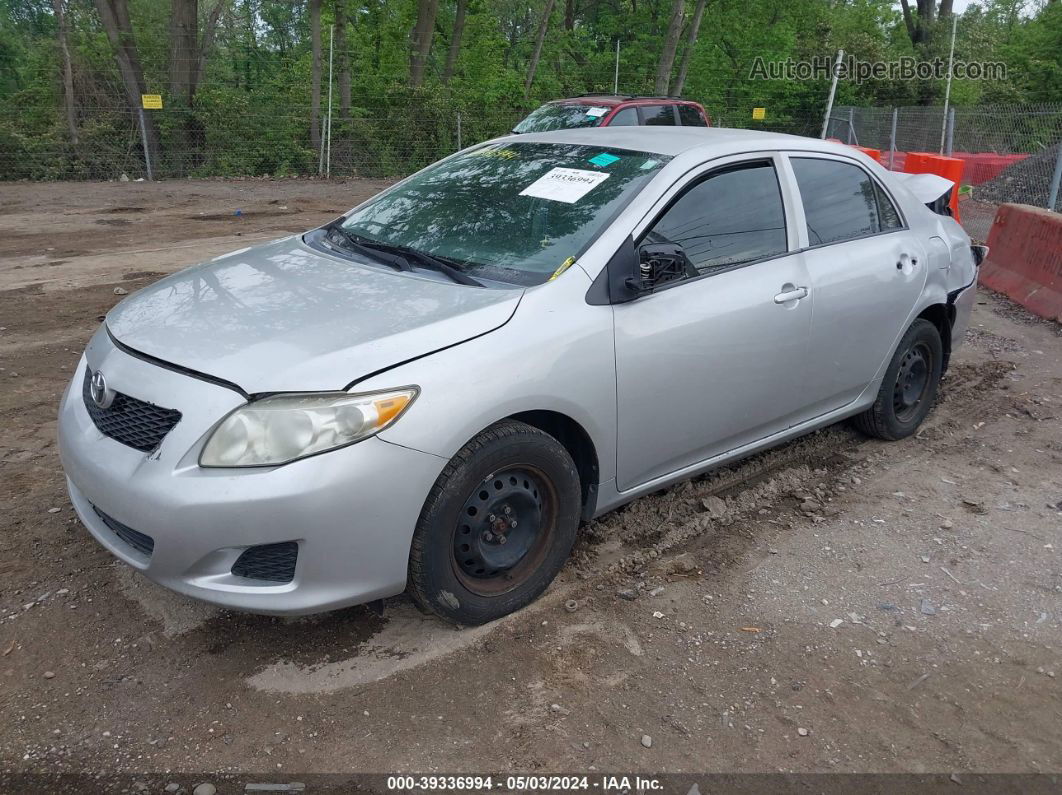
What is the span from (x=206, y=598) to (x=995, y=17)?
54.4 metres

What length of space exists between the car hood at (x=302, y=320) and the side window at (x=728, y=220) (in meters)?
0.90

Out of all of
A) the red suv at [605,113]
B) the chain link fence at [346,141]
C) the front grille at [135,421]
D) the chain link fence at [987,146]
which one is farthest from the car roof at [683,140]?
the chain link fence at [346,141]

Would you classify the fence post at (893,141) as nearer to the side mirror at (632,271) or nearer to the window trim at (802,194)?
the window trim at (802,194)

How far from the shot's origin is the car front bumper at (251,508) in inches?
104

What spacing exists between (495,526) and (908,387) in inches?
120

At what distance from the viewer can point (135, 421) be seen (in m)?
2.90

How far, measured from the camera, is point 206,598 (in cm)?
278

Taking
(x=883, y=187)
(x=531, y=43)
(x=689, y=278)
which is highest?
(x=531, y=43)

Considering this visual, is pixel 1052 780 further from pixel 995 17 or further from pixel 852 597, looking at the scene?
pixel 995 17

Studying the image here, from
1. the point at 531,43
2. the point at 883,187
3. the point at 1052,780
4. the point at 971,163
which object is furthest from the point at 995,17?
the point at 1052,780

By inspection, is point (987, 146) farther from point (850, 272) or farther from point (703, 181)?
point (703, 181)

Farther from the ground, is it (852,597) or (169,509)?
(169,509)

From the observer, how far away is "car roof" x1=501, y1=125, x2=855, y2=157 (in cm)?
395

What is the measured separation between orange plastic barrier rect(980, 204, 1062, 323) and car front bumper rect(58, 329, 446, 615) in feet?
23.0
